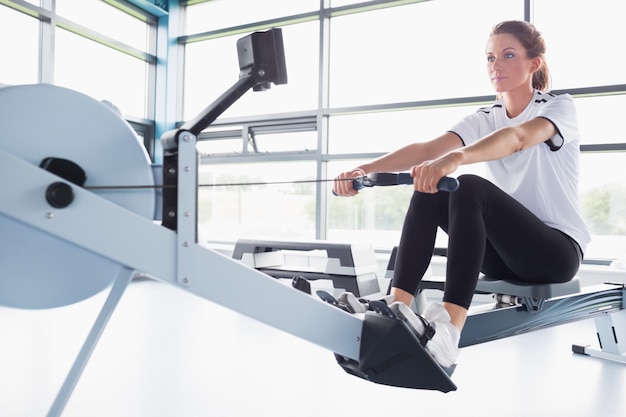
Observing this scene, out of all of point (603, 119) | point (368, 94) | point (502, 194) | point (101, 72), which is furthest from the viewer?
point (101, 72)

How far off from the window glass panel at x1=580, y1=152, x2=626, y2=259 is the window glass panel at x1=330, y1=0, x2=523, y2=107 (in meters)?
0.92

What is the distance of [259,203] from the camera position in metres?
4.99

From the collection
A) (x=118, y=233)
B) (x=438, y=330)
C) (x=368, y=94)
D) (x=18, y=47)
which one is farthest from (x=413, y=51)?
(x=118, y=233)

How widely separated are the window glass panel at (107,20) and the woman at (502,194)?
403 centimetres

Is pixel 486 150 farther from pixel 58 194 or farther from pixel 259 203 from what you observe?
pixel 259 203

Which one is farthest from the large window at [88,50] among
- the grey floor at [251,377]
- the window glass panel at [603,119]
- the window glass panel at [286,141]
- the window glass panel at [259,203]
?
the window glass panel at [603,119]

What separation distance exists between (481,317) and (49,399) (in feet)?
4.29

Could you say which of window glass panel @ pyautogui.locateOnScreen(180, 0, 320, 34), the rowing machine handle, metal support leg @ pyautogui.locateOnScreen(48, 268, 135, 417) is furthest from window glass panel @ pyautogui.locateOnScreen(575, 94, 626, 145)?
metal support leg @ pyautogui.locateOnScreen(48, 268, 135, 417)

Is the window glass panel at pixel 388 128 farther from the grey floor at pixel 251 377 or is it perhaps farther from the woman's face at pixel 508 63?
the woman's face at pixel 508 63

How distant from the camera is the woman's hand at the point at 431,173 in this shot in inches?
44.0

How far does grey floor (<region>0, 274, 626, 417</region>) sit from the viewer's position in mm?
1549

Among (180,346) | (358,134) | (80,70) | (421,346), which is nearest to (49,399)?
(180,346)

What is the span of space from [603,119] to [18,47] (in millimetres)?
4396

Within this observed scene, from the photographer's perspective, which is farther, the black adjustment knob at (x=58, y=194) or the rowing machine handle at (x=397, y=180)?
the rowing machine handle at (x=397, y=180)
